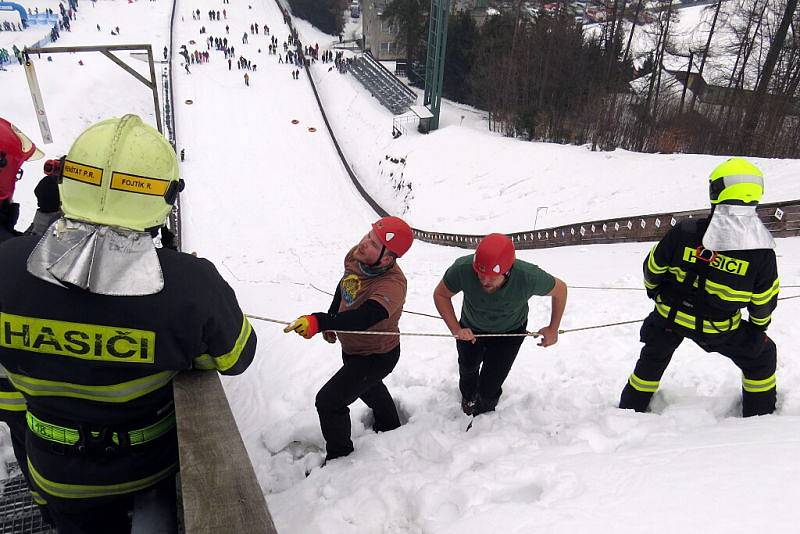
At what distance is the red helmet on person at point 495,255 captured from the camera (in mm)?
3738

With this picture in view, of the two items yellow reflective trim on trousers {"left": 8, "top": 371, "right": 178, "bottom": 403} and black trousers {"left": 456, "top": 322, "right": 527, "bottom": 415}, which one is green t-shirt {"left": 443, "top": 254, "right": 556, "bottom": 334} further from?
yellow reflective trim on trousers {"left": 8, "top": 371, "right": 178, "bottom": 403}

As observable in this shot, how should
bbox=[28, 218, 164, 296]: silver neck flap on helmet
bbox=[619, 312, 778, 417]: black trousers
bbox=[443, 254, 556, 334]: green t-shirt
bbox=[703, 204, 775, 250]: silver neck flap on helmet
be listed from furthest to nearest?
bbox=[443, 254, 556, 334]: green t-shirt < bbox=[619, 312, 778, 417]: black trousers < bbox=[703, 204, 775, 250]: silver neck flap on helmet < bbox=[28, 218, 164, 296]: silver neck flap on helmet

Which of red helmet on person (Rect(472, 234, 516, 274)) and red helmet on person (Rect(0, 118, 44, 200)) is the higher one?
red helmet on person (Rect(0, 118, 44, 200))

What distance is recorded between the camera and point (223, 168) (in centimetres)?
2714

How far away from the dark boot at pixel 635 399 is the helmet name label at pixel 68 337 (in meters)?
3.69

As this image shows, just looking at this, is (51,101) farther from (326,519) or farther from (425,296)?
(326,519)

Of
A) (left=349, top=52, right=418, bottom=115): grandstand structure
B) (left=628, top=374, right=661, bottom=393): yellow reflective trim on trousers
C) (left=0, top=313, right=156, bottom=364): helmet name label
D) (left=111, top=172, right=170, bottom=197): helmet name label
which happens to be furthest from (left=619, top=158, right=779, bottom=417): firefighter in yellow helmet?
(left=349, top=52, right=418, bottom=115): grandstand structure

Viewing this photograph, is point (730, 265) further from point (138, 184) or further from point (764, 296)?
point (138, 184)

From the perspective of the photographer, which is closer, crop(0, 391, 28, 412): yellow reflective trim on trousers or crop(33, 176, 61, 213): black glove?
crop(0, 391, 28, 412): yellow reflective trim on trousers

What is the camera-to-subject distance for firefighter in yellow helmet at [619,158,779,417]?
3400 mm

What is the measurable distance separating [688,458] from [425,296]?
667 centimetres

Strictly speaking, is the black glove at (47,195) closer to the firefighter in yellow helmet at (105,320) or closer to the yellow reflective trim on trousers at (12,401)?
the yellow reflective trim on trousers at (12,401)

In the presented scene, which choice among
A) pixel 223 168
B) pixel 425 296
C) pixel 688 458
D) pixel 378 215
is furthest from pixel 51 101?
pixel 688 458

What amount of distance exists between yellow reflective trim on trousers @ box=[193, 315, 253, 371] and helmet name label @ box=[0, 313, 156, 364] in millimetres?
337
